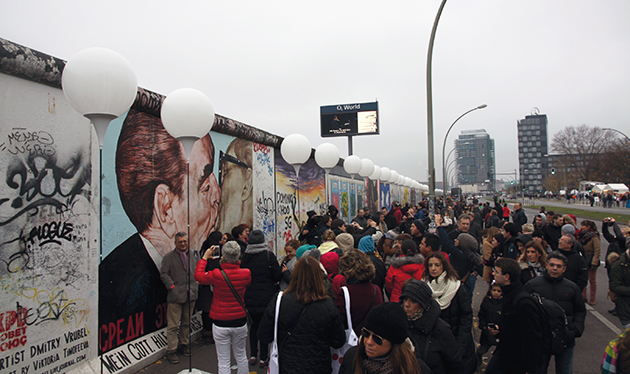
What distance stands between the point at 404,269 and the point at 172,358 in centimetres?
344

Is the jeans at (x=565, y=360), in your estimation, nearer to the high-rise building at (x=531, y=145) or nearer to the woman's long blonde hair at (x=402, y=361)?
the woman's long blonde hair at (x=402, y=361)

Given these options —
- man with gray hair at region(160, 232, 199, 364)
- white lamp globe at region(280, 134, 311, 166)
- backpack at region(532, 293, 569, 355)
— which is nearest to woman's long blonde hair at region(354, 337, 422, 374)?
backpack at region(532, 293, 569, 355)

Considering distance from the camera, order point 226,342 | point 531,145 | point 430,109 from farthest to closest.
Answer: point 531,145
point 430,109
point 226,342

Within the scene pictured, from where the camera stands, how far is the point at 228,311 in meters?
3.98

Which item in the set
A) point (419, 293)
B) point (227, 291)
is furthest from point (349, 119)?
point (419, 293)

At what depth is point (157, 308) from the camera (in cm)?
529

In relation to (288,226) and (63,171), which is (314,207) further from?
(63,171)

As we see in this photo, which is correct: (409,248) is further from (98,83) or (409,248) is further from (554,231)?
(554,231)

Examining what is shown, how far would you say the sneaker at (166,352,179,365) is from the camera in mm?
4940

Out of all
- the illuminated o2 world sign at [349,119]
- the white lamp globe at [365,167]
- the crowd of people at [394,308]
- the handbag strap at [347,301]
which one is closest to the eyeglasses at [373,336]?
the crowd of people at [394,308]

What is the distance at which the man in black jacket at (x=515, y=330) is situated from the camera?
9.84ft

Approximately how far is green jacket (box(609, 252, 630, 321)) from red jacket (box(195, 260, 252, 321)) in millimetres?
4695

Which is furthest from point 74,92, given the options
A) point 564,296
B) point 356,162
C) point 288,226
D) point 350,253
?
point 356,162

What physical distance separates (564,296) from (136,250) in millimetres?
5153
